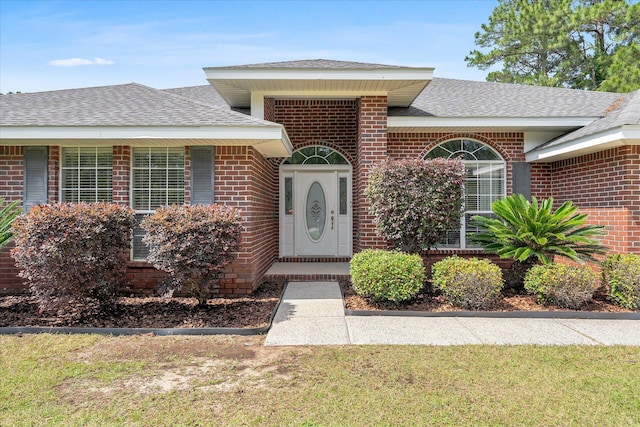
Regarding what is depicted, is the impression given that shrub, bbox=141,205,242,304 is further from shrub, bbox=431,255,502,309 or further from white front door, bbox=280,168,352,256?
white front door, bbox=280,168,352,256

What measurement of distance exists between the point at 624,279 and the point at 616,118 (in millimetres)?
3142

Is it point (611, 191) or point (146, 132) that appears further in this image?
point (611, 191)

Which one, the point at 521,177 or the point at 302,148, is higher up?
the point at 302,148

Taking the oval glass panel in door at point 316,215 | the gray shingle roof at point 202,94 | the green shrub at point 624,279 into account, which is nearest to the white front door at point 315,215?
the oval glass panel in door at point 316,215

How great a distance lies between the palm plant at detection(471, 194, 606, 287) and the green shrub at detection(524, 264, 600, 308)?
32 centimetres

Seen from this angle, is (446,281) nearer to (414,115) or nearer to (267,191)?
(414,115)

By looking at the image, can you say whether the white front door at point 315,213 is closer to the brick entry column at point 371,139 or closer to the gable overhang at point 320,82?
the brick entry column at point 371,139

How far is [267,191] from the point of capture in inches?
362

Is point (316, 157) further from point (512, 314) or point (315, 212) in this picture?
point (512, 314)

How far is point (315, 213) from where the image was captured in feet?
34.1

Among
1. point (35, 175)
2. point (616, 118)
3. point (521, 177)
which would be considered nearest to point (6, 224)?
point (35, 175)

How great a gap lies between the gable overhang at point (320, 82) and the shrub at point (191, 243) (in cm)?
298

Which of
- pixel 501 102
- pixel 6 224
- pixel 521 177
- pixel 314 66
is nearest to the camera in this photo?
pixel 6 224

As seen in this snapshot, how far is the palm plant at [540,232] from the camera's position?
21.1ft
